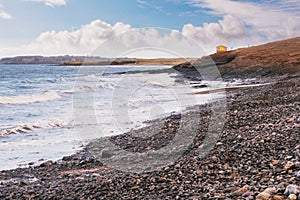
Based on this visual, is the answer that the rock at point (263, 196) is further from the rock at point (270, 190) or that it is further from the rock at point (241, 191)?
the rock at point (241, 191)

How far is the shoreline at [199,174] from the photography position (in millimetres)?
5582

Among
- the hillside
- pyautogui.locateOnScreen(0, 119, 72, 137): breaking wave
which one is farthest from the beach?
the hillside

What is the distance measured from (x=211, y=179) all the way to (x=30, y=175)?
4984mm

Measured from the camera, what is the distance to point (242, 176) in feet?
19.5

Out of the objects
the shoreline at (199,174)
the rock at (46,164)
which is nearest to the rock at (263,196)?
the shoreline at (199,174)

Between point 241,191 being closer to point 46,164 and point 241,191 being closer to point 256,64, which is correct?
point 46,164

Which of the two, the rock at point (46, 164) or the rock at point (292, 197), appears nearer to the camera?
the rock at point (292, 197)

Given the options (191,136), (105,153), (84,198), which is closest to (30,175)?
(105,153)

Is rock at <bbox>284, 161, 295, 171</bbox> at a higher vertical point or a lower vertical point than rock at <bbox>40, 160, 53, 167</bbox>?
higher

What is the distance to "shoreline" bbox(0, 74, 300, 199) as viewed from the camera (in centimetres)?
558

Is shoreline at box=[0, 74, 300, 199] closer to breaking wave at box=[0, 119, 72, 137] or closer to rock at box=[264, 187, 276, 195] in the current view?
rock at box=[264, 187, 276, 195]

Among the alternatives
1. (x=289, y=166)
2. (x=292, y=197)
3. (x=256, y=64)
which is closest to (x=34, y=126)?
(x=289, y=166)

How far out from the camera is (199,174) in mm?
6516

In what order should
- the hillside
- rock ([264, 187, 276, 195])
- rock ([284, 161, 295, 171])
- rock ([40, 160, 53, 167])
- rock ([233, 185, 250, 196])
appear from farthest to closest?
the hillside → rock ([40, 160, 53, 167]) → rock ([284, 161, 295, 171]) → rock ([233, 185, 250, 196]) → rock ([264, 187, 276, 195])
